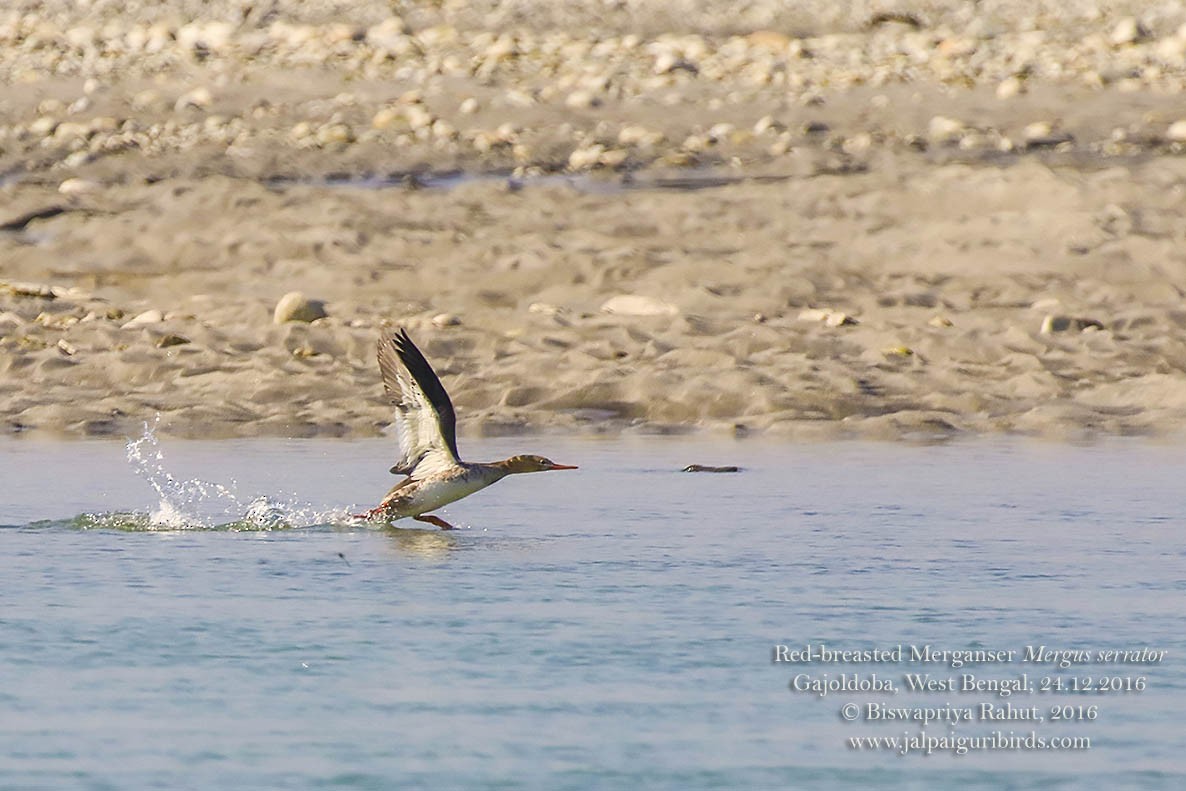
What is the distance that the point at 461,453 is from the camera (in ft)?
39.7

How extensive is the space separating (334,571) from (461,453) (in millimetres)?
3406

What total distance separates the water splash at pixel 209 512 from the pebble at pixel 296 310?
4.55m

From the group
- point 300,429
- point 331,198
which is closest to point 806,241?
point 331,198

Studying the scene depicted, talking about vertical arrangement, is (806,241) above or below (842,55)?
below

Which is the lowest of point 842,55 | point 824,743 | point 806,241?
point 824,743

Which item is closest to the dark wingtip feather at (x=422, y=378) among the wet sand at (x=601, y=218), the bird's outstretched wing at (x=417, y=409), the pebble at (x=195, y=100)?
the bird's outstretched wing at (x=417, y=409)

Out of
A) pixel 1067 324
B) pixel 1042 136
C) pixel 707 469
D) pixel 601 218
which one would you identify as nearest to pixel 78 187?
pixel 601 218

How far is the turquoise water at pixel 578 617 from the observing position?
6125mm

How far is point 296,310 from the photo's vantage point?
51.8 ft

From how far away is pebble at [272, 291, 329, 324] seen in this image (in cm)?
1577

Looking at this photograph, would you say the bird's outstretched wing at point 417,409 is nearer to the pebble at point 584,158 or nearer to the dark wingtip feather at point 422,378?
the dark wingtip feather at point 422,378

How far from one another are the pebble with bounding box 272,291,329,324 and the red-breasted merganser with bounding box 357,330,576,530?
590 centimetres

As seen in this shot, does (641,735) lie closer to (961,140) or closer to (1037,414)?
(1037,414)

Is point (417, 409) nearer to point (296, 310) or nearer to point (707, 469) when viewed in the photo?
point (707, 469)
